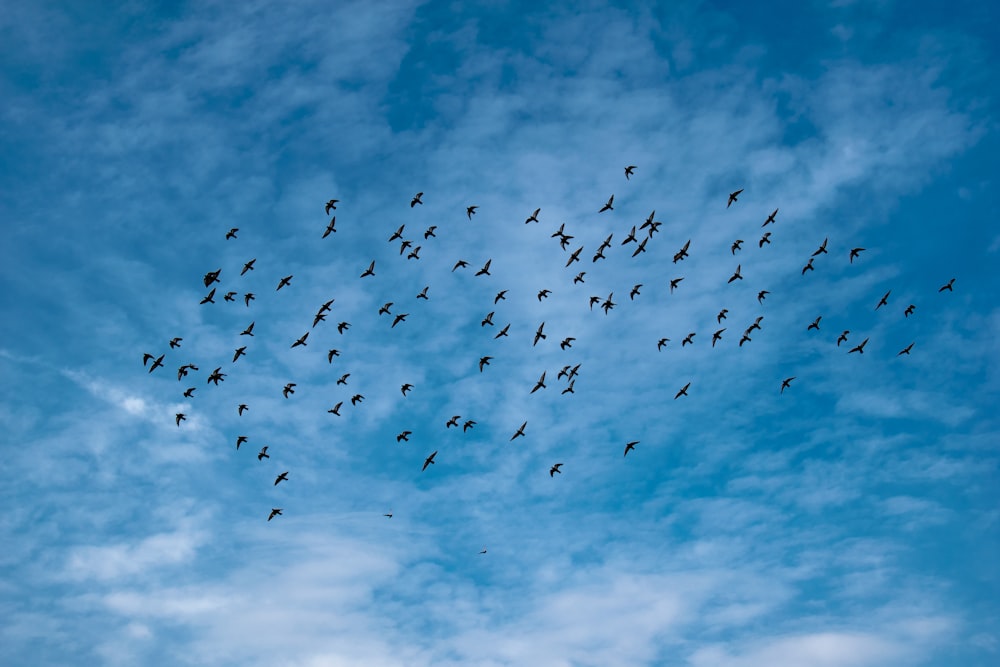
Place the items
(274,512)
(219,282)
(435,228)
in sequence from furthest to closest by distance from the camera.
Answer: (274,512) → (435,228) → (219,282)

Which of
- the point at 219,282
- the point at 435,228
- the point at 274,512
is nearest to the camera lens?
the point at 219,282

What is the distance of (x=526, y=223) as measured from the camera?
7738 cm

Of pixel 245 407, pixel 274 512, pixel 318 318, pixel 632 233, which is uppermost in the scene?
pixel 632 233

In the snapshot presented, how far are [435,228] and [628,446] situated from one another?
101 feet

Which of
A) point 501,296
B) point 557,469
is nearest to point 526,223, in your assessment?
point 501,296

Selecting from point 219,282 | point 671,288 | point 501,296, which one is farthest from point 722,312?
point 219,282

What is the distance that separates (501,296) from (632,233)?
49.5 feet

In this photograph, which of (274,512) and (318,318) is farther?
(274,512)

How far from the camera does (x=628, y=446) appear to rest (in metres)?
82.0

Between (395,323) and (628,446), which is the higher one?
(395,323)

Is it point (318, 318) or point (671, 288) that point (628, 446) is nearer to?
point (671, 288)

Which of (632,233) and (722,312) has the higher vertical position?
(632,233)

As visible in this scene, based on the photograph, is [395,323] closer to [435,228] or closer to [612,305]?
[435,228]

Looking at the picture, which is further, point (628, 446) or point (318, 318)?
point (628, 446)
